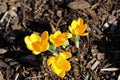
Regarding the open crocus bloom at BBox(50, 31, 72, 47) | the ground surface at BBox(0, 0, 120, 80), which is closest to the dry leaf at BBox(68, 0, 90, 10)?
the ground surface at BBox(0, 0, 120, 80)

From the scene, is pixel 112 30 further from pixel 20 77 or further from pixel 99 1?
pixel 20 77

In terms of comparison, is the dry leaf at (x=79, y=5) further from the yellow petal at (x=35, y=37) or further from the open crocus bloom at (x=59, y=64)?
the open crocus bloom at (x=59, y=64)

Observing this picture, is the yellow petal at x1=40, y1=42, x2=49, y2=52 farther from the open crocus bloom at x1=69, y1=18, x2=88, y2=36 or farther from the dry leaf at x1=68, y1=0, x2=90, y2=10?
the dry leaf at x1=68, y1=0, x2=90, y2=10

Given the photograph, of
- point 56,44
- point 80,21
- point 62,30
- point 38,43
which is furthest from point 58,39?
point 62,30

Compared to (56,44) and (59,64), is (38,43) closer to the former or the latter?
(56,44)

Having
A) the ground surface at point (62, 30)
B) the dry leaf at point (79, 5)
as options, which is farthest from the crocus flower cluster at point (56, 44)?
the dry leaf at point (79, 5)

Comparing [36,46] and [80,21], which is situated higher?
[80,21]

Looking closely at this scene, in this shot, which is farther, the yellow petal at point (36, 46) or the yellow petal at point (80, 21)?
the yellow petal at point (80, 21)
